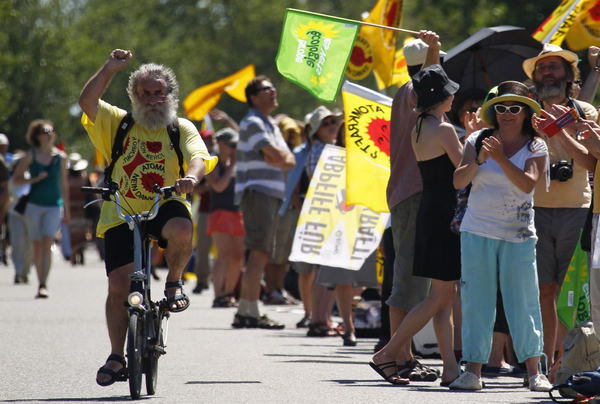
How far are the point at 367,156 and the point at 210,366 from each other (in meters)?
2.20

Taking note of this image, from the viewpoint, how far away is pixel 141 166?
805 centimetres

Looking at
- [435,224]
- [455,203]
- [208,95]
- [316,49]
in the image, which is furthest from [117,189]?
[208,95]

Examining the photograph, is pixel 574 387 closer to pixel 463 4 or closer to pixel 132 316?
pixel 132 316

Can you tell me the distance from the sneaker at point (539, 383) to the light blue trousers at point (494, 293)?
5.4 inches

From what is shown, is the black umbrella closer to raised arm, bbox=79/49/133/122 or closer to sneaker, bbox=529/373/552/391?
sneaker, bbox=529/373/552/391

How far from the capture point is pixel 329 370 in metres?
9.24

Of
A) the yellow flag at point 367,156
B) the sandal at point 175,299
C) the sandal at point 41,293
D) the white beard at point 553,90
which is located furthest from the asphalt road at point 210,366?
the white beard at point 553,90

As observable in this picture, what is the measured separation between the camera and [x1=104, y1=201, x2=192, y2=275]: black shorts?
26.1 ft

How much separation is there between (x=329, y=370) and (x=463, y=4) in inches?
1166

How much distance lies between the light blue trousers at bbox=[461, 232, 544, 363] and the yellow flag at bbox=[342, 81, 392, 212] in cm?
233

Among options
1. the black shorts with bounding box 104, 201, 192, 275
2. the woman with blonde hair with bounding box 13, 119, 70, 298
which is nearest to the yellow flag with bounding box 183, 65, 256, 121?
the woman with blonde hair with bounding box 13, 119, 70, 298

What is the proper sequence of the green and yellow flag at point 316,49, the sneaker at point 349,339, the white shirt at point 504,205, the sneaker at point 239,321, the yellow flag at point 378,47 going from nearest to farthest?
the white shirt at point 504,205 < the green and yellow flag at point 316,49 < the sneaker at point 349,339 < the yellow flag at point 378,47 < the sneaker at point 239,321

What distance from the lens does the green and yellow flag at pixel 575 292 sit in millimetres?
8242

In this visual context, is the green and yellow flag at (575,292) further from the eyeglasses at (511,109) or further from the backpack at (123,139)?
the backpack at (123,139)
